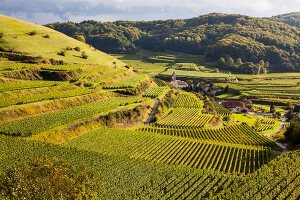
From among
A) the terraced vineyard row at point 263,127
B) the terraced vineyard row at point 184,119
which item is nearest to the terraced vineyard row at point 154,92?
the terraced vineyard row at point 184,119

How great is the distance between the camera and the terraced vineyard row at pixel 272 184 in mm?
55719

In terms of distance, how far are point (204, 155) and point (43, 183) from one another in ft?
149

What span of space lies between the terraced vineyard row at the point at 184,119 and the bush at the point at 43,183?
62.7 m

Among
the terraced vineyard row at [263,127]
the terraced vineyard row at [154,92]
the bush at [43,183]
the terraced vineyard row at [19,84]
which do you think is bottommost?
the terraced vineyard row at [263,127]

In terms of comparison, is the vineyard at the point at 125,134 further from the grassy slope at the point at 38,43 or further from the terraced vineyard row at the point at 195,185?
the grassy slope at the point at 38,43

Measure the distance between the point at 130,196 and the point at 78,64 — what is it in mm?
83637

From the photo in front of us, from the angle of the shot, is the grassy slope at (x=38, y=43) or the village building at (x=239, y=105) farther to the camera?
the village building at (x=239, y=105)

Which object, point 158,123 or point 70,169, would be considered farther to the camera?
point 158,123

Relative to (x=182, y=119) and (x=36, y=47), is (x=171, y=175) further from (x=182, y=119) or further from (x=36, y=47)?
(x=36, y=47)

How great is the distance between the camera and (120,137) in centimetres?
8394

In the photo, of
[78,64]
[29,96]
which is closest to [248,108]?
[78,64]

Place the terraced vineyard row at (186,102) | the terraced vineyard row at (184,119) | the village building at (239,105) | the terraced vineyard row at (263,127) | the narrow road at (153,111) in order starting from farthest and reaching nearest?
the village building at (239,105) → the terraced vineyard row at (186,102) → the terraced vineyard row at (263,127) → the narrow road at (153,111) → the terraced vineyard row at (184,119)

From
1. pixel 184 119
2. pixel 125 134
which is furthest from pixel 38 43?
pixel 125 134

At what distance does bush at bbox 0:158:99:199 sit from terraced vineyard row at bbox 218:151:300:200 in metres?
21.1
